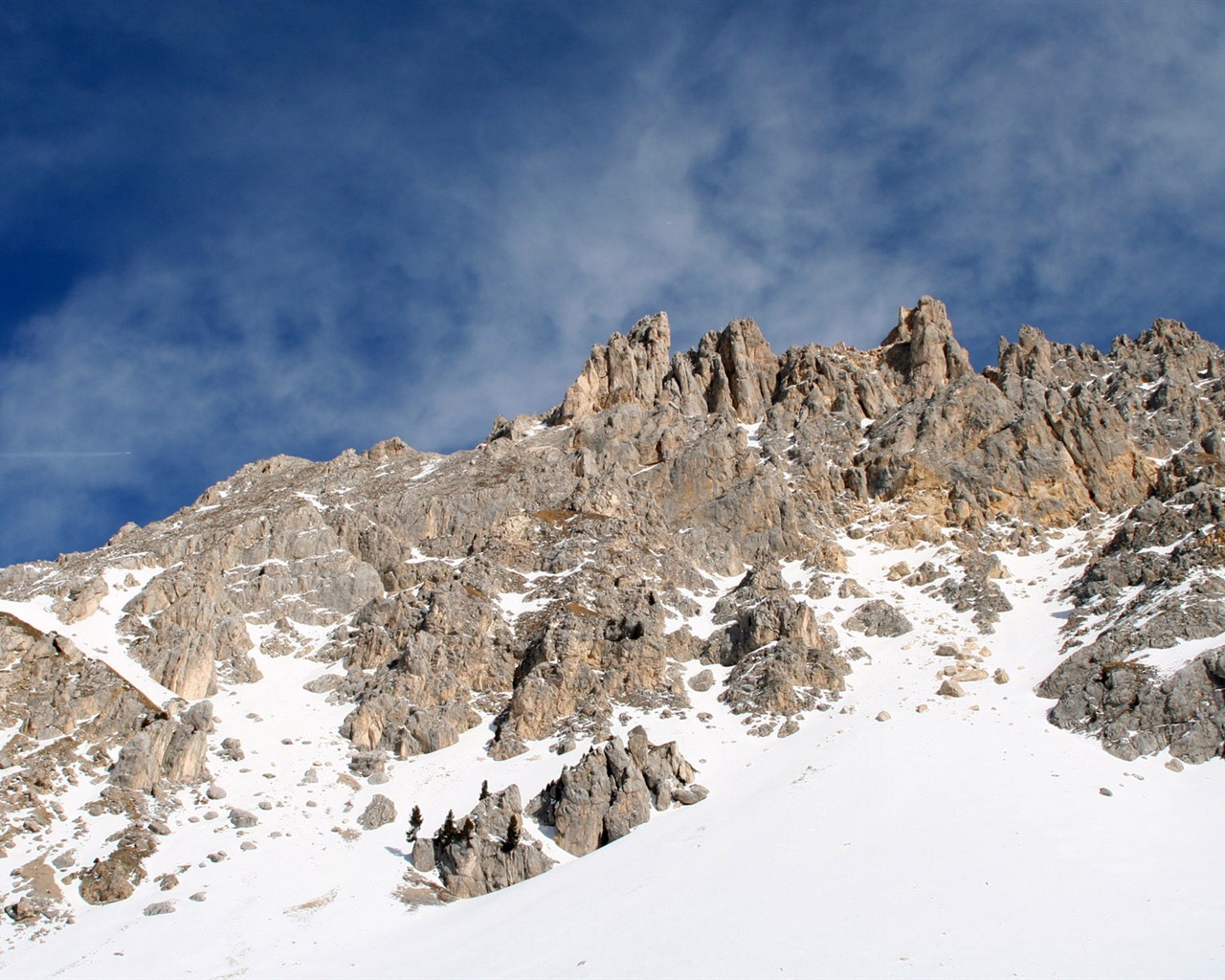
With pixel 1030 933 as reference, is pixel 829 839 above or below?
above

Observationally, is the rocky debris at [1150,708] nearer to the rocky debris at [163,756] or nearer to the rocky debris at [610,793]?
the rocky debris at [610,793]

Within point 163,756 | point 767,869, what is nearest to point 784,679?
point 767,869

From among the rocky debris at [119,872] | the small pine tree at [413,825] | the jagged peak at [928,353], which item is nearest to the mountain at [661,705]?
the small pine tree at [413,825]

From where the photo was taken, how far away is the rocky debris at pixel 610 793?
44.2 meters

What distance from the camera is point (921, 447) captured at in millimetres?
93062

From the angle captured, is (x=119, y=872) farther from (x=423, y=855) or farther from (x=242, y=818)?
(x=423, y=855)

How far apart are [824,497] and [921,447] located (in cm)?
1282

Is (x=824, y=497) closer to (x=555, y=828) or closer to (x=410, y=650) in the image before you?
A: (x=410, y=650)

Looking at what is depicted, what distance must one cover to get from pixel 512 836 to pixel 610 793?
19.9ft

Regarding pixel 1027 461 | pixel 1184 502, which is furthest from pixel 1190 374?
pixel 1184 502

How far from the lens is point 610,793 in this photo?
150 feet

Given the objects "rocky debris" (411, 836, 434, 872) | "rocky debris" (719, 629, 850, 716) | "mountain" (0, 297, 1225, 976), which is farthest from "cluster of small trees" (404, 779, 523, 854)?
"rocky debris" (719, 629, 850, 716)

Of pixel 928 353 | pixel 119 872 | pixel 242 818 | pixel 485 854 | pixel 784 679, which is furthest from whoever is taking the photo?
pixel 928 353

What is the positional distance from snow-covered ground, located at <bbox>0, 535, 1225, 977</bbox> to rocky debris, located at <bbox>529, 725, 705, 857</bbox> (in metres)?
1.27
